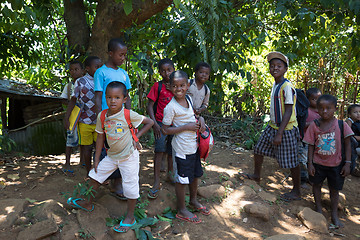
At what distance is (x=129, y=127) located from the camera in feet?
8.88

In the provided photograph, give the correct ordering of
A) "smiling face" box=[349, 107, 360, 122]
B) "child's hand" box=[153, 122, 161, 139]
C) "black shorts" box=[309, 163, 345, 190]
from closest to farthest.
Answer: "child's hand" box=[153, 122, 161, 139], "black shorts" box=[309, 163, 345, 190], "smiling face" box=[349, 107, 360, 122]

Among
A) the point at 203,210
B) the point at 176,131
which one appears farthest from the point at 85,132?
the point at 203,210

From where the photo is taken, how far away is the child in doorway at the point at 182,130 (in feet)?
9.72

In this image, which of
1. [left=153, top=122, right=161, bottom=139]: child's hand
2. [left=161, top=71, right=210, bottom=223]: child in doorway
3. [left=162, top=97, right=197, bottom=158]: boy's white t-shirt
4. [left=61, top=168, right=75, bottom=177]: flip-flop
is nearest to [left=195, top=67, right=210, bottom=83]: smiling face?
[left=161, top=71, right=210, bottom=223]: child in doorway

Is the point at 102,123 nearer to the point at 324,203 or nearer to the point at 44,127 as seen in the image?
the point at 324,203

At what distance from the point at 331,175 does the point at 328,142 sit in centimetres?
41

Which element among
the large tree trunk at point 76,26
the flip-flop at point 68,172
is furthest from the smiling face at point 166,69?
the large tree trunk at point 76,26

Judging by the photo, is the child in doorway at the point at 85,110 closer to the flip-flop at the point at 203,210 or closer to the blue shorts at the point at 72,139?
the blue shorts at the point at 72,139

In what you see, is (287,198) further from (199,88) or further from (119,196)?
(119,196)

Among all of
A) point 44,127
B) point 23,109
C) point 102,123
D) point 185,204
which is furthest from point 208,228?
point 23,109

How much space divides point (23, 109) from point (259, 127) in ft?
20.7

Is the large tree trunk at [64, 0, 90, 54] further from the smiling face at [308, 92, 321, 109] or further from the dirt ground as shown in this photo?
the smiling face at [308, 92, 321, 109]

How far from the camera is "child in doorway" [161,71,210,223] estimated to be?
9.72 feet

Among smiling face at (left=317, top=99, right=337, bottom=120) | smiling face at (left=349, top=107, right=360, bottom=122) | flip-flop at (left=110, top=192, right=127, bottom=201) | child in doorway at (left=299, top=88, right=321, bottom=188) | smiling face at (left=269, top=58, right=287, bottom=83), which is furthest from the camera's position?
smiling face at (left=349, top=107, right=360, bottom=122)
